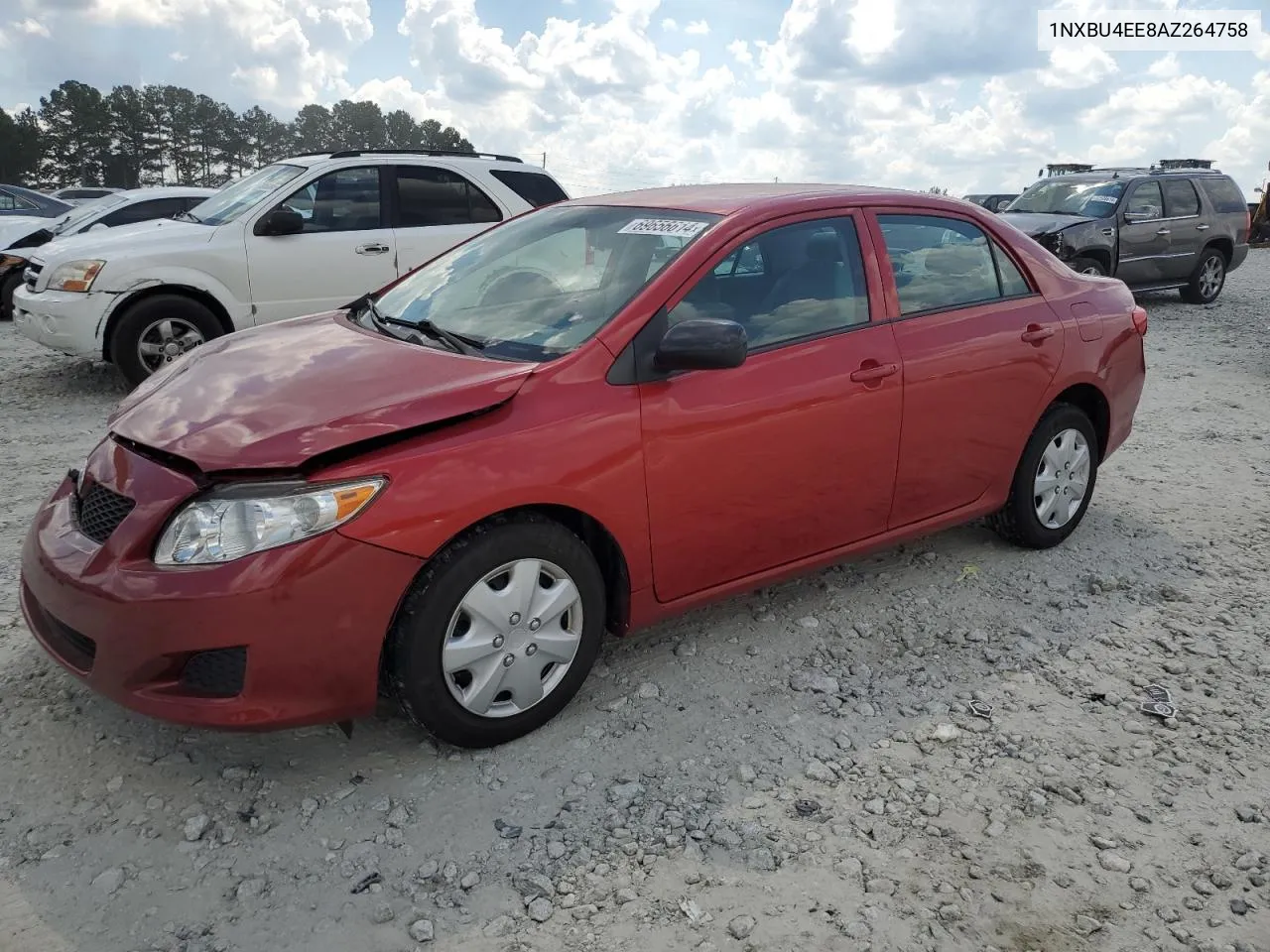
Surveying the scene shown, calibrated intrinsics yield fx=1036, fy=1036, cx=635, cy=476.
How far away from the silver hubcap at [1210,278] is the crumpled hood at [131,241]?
12.8 m

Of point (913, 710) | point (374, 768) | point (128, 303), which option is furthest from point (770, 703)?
point (128, 303)

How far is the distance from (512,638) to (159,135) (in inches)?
3347

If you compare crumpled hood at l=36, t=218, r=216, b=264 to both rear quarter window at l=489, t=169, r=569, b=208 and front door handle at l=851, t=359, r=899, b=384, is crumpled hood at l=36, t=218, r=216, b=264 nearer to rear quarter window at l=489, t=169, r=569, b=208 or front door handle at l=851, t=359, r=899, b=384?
rear quarter window at l=489, t=169, r=569, b=208

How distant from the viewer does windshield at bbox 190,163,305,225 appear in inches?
315

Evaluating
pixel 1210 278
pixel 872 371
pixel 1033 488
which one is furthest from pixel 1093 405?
pixel 1210 278

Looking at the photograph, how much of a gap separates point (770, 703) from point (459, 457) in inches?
54.6

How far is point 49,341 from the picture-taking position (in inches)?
299

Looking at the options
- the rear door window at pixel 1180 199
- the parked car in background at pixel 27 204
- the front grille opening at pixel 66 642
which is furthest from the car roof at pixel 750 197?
the parked car in background at pixel 27 204

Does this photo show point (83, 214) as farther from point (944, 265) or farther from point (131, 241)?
point (944, 265)

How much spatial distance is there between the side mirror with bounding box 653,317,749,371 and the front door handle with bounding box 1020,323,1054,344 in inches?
68.5

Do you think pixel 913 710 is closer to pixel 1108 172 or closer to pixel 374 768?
pixel 374 768

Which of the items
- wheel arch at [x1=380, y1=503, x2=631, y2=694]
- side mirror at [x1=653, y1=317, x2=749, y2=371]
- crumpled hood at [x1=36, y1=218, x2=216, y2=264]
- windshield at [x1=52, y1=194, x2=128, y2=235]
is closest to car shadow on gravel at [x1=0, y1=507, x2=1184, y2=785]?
wheel arch at [x1=380, y1=503, x2=631, y2=694]

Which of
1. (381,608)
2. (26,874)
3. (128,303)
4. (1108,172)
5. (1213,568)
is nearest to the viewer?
(26,874)

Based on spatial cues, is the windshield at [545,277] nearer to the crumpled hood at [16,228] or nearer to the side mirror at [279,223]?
the side mirror at [279,223]
